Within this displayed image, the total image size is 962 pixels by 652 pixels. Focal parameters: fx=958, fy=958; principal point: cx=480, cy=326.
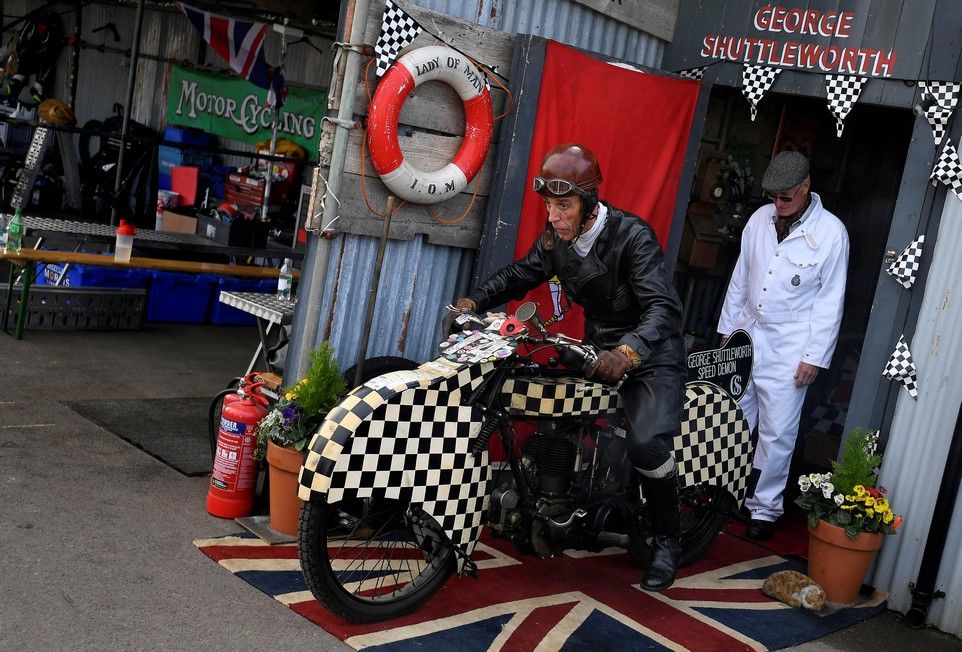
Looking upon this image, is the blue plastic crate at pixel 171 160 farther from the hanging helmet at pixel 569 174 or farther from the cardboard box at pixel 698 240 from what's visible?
the hanging helmet at pixel 569 174

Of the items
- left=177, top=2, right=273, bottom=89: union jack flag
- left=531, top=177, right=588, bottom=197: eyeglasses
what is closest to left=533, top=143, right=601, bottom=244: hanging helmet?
left=531, top=177, right=588, bottom=197: eyeglasses

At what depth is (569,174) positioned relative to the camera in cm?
406

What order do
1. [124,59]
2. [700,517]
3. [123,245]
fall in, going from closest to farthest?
[700,517], [123,245], [124,59]

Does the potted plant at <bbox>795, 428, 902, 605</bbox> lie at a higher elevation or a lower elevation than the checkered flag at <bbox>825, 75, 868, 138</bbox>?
lower

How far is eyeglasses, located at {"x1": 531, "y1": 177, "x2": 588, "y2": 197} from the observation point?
4.05 metres

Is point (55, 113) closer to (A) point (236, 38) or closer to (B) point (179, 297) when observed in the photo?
(A) point (236, 38)

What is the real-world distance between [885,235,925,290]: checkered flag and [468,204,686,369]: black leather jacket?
148cm

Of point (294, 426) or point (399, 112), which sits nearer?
point (294, 426)

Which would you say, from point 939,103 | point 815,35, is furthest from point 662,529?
point 815,35

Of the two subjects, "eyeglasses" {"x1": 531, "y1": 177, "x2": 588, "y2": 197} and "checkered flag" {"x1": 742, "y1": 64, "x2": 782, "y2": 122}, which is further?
"checkered flag" {"x1": 742, "y1": 64, "x2": 782, "y2": 122}

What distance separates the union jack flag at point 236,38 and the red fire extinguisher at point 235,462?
739 cm

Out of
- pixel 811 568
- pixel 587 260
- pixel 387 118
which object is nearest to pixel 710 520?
pixel 811 568

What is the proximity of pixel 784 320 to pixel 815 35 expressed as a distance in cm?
169

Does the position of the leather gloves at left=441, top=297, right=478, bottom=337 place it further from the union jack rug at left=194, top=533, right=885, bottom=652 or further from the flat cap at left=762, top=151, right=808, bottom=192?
the flat cap at left=762, top=151, right=808, bottom=192
